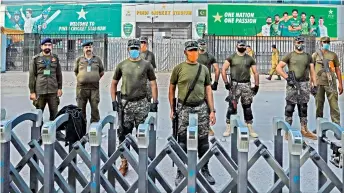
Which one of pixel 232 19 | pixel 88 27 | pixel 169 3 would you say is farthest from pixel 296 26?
pixel 88 27

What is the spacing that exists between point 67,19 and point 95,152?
Result: 126 ft

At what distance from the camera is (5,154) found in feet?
13.6

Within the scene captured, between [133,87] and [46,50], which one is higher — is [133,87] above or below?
below

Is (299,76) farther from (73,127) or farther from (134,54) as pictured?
(73,127)

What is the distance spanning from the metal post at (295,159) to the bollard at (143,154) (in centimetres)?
125

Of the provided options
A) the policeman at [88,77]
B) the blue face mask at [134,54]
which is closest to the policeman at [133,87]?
the blue face mask at [134,54]

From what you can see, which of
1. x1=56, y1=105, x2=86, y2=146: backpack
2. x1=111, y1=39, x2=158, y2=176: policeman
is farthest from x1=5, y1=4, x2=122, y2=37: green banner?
x1=56, y1=105, x2=86, y2=146: backpack

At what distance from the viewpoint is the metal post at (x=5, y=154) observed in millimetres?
4102

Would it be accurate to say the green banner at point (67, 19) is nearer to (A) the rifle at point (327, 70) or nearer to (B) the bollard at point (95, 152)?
(A) the rifle at point (327, 70)

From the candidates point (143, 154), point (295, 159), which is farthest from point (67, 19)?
point (295, 159)

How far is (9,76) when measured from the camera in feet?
74.3

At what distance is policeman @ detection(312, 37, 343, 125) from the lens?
8094 mm

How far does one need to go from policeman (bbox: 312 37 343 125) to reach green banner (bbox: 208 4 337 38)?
3059 cm

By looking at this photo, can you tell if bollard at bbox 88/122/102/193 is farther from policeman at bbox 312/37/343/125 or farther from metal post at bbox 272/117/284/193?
policeman at bbox 312/37/343/125
